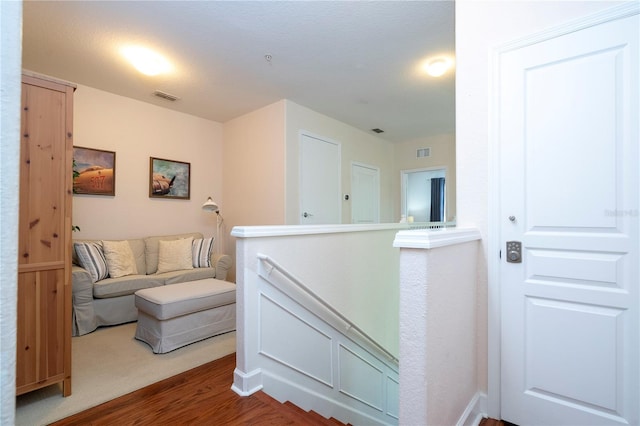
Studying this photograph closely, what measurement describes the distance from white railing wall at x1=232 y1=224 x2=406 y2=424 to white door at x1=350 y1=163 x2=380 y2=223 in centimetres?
230

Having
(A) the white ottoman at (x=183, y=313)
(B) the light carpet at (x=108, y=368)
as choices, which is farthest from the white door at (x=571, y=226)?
(A) the white ottoman at (x=183, y=313)

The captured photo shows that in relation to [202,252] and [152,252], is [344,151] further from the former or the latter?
[152,252]

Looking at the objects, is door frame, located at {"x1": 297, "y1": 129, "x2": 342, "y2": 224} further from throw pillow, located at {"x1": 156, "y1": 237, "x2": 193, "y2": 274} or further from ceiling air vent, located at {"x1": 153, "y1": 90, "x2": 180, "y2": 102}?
ceiling air vent, located at {"x1": 153, "y1": 90, "x2": 180, "y2": 102}

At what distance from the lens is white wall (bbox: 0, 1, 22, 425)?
0.37 metres

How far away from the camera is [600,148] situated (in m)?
1.39

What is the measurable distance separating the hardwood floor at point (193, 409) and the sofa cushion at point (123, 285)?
167 centimetres

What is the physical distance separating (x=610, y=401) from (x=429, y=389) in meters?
0.91

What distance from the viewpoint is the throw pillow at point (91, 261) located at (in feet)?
10.9

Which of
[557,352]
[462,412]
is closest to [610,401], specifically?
[557,352]

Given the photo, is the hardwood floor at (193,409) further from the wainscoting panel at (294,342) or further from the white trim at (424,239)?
the white trim at (424,239)

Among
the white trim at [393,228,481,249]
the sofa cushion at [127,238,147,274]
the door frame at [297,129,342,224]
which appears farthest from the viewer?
the door frame at [297,129,342,224]

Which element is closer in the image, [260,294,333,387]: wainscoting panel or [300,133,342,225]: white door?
[260,294,333,387]: wainscoting panel

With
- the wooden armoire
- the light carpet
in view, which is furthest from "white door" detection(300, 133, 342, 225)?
the wooden armoire

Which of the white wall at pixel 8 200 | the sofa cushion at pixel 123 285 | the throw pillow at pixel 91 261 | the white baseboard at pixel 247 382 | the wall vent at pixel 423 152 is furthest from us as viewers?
the wall vent at pixel 423 152
